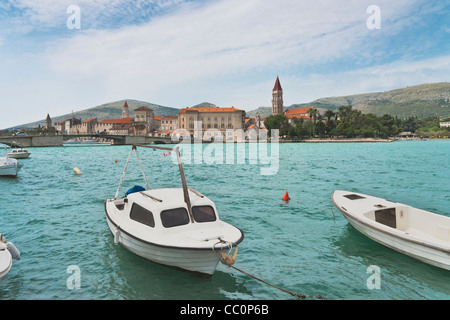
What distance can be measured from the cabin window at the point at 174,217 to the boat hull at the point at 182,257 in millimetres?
885

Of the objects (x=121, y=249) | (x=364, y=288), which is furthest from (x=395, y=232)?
(x=121, y=249)

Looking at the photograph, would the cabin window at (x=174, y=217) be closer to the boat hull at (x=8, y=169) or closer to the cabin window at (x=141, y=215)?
the cabin window at (x=141, y=215)

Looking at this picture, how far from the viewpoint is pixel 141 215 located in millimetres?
10789

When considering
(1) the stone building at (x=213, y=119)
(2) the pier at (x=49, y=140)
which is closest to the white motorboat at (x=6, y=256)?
(2) the pier at (x=49, y=140)

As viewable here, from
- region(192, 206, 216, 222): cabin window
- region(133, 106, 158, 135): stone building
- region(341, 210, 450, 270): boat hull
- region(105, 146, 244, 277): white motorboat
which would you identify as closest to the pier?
region(133, 106, 158, 135): stone building

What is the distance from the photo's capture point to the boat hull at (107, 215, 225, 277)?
877 cm

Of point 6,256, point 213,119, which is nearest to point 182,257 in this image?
point 6,256

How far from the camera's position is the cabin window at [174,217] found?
991 cm

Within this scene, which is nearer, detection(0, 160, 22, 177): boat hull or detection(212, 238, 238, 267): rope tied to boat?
detection(212, 238, 238, 267): rope tied to boat

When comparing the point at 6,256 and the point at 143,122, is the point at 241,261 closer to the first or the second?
the point at 6,256

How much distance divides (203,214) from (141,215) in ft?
7.53

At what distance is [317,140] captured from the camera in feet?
556

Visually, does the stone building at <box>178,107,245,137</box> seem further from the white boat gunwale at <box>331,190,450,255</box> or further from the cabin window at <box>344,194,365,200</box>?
the white boat gunwale at <box>331,190,450,255</box>
